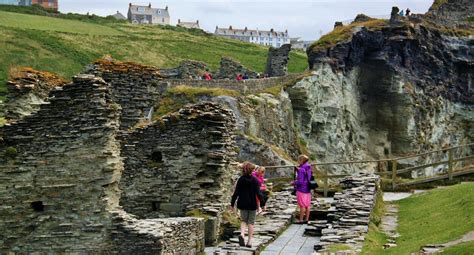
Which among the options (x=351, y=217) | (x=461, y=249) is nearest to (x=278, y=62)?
(x=351, y=217)

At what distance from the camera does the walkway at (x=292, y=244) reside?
16797 mm

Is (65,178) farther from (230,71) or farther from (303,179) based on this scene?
(230,71)

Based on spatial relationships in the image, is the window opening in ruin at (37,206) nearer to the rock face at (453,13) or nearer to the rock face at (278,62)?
the rock face at (278,62)

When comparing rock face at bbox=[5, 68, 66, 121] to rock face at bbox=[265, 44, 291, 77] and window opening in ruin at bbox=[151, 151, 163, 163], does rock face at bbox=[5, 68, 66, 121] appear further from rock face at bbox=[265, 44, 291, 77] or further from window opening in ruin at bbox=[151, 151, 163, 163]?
rock face at bbox=[265, 44, 291, 77]

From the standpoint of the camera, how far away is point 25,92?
2109 cm

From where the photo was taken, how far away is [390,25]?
65375mm

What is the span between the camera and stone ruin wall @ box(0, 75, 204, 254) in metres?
16.2

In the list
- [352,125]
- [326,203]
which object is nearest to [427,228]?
[326,203]

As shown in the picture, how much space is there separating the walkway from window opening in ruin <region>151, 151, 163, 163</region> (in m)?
4.04

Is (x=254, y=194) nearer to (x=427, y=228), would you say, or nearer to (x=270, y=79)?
(x=427, y=228)

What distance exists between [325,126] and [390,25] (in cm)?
1237

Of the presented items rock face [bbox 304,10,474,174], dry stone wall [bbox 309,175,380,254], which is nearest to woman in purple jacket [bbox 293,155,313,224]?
dry stone wall [bbox 309,175,380,254]

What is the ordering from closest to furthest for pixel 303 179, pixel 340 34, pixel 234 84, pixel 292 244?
pixel 292 244, pixel 303 179, pixel 234 84, pixel 340 34

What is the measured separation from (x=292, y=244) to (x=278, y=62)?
163 feet
